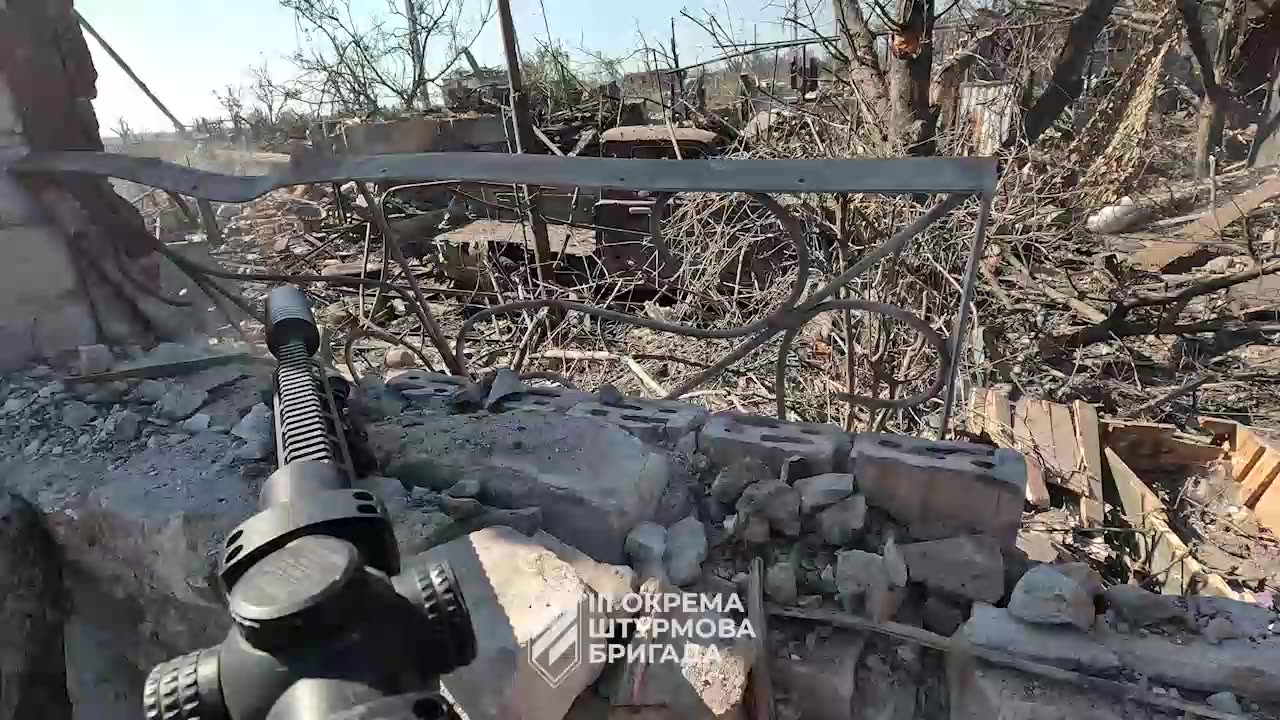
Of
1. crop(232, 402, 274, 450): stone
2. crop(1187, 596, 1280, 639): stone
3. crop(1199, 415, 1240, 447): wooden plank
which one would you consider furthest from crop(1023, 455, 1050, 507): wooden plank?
crop(232, 402, 274, 450): stone

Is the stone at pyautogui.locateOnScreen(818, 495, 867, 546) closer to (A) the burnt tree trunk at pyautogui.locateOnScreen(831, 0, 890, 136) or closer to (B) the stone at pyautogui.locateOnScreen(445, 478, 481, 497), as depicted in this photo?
(B) the stone at pyautogui.locateOnScreen(445, 478, 481, 497)

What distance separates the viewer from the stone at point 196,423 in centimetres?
193

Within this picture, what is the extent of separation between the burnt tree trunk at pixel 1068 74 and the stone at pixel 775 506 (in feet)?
15.7

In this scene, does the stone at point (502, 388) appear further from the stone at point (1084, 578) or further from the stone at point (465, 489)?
the stone at point (1084, 578)

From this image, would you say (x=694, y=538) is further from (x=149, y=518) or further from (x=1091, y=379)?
(x=1091, y=379)

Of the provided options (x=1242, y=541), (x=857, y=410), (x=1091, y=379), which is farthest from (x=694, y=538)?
(x=1091, y=379)

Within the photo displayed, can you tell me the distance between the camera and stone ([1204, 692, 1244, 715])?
1271 mm

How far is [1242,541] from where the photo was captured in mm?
4105

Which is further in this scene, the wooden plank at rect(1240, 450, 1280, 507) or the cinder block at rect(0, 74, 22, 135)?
the wooden plank at rect(1240, 450, 1280, 507)

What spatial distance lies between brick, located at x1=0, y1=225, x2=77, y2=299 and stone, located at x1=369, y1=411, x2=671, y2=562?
1.21 metres

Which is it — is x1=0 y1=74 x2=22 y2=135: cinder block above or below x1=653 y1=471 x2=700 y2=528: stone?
above

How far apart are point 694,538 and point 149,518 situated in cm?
112

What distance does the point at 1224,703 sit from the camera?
1.28m

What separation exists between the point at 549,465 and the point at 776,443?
524 mm
